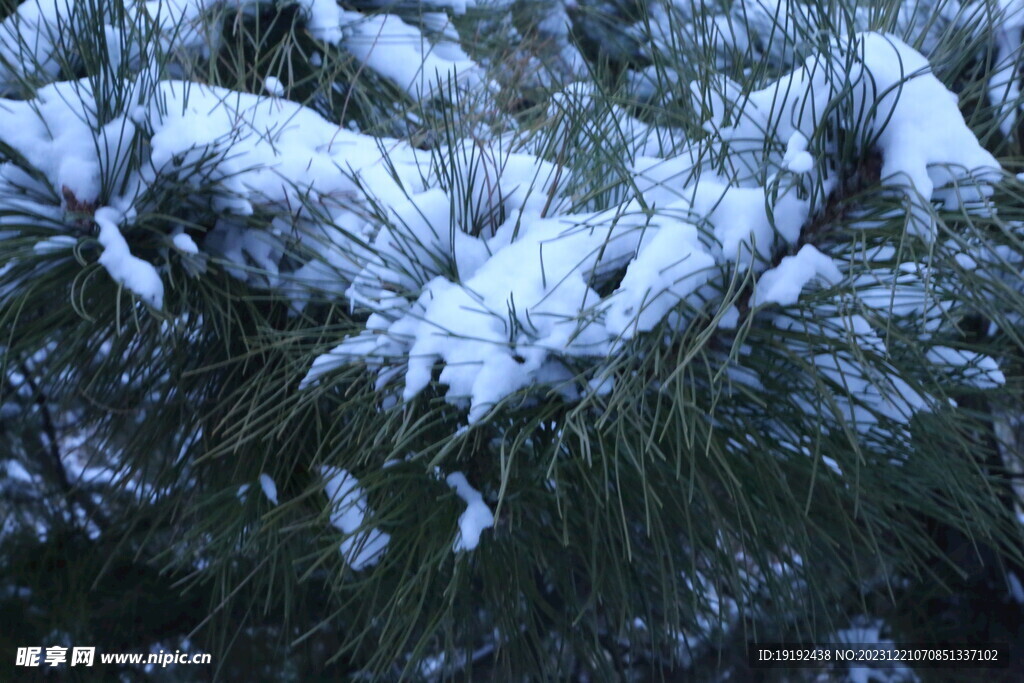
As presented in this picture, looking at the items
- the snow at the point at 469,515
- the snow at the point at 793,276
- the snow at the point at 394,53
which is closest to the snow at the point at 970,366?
the snow at the point at 793,276

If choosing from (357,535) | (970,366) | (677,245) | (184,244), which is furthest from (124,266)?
(970,366)

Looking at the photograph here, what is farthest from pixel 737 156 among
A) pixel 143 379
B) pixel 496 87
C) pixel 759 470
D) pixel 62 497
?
pixel 62 497

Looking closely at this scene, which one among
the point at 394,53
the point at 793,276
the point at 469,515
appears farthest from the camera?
the point at 394,53

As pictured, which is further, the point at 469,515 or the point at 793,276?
the point at 469,515

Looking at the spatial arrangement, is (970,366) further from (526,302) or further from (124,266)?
(124,266)

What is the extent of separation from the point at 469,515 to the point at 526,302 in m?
0.16

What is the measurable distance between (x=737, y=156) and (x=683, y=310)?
0.38 feet

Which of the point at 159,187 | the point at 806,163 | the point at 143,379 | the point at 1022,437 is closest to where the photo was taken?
the point at 806,163

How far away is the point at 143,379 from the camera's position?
75 cm

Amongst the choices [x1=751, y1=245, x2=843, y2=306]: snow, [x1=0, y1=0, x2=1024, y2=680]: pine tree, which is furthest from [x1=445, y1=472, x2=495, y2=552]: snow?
[x1=751, y1=245, x2=843, y2=306]: snow

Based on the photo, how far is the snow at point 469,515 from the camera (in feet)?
1.77

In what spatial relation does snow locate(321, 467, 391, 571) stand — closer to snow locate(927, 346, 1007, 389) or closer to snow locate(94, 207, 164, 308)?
snow locate(94, 207, 164, 308)

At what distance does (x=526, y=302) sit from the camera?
48 centimetres

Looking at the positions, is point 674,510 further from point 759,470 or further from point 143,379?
point 143,379
